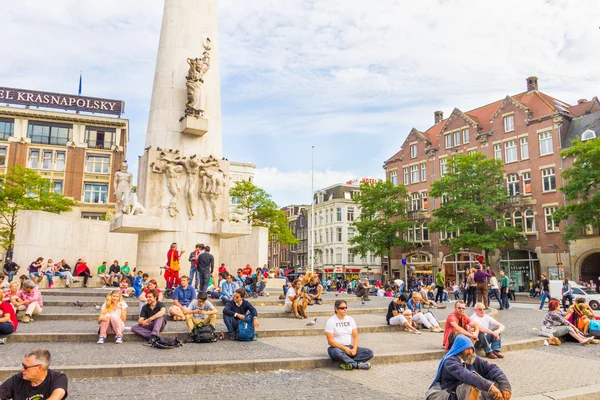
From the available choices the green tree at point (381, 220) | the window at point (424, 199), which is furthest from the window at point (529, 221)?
the green tree at point (381, 220)

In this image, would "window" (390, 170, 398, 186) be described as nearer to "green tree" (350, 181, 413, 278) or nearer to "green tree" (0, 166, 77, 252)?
"green tree" (350, 181, 413, 278)

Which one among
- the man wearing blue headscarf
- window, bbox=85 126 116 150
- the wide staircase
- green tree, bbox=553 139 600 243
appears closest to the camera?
the man wearing blue headscarf

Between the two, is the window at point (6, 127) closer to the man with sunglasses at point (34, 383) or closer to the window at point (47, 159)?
the window at point (47, 159)

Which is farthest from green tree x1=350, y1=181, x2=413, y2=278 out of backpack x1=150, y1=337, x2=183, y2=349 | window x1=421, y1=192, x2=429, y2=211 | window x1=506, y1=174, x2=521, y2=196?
backpack x1=150, y1=337, x2=183, y2=349

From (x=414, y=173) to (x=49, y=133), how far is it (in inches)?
1631

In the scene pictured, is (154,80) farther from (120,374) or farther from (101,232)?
(120,374)

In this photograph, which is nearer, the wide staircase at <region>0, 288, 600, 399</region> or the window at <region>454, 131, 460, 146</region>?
the wide staircase at <region>0, 288, 600, 399</region>

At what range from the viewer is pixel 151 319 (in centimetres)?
966

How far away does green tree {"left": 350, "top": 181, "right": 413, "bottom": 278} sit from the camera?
48.5 metres

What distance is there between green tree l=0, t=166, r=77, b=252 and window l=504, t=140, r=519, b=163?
132 ft

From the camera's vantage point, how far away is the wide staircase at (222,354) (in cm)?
708

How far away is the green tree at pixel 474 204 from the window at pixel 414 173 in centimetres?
1008

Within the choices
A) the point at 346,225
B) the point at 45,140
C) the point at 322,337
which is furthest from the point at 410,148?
the point at 322,337

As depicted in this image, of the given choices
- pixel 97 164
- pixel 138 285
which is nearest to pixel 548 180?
pixel 138 285
